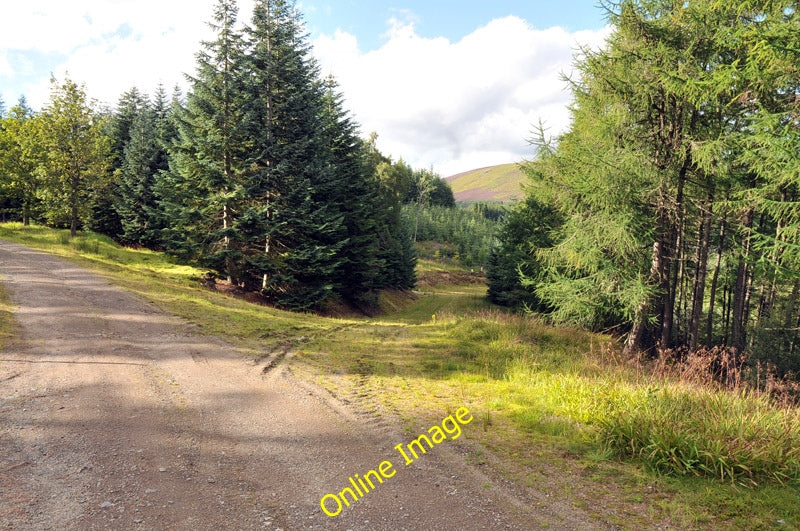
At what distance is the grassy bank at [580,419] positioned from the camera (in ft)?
14.1

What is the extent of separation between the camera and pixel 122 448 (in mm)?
4777

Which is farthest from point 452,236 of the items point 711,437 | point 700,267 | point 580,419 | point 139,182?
point 711,437

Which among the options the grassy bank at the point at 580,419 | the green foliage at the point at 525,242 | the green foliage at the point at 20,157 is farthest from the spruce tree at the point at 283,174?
the green foliage at the point at 20,157

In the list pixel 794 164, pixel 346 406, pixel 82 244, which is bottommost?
pixel 346 406

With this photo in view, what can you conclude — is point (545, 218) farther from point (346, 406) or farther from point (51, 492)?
point (51, 492)

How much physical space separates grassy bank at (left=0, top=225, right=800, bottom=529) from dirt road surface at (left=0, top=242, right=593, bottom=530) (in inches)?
28.3

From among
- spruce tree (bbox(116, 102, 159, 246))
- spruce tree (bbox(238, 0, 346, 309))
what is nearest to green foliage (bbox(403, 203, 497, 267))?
spruce tree (bbox(116, 102, 159, 246))

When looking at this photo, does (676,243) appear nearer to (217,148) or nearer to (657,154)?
(657,154)

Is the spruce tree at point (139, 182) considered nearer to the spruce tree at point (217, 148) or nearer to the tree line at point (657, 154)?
the spruce tree at point (217, 148)

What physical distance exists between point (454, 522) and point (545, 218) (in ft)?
62.6

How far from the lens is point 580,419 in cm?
615

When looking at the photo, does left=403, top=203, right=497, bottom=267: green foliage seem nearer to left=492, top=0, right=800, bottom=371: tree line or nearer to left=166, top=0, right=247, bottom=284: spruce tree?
left=166, top=0, right=247, bottom=284: spruce tree

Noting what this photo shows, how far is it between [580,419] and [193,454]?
5.66 metres

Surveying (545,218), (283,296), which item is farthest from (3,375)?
(545,218)
